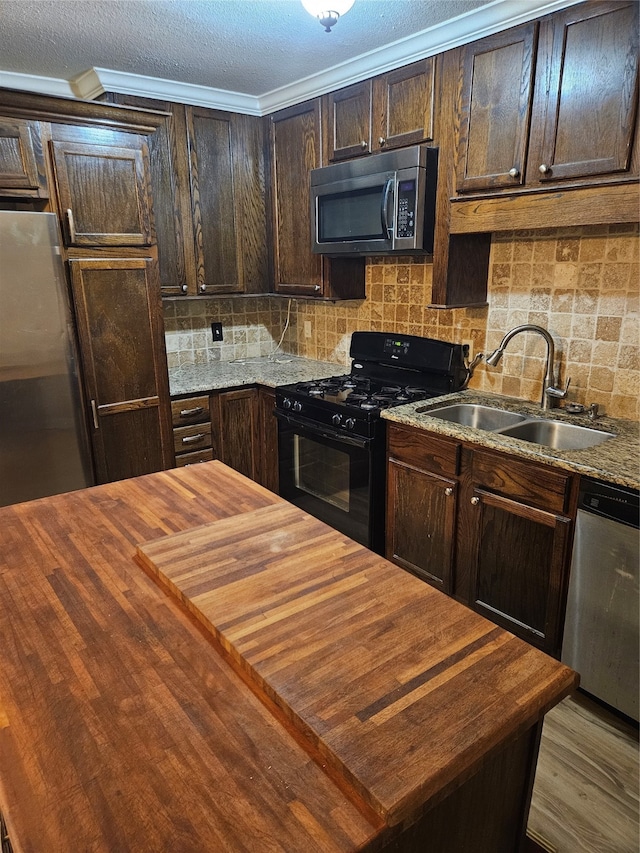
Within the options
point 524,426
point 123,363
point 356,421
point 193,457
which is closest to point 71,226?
point 123,363

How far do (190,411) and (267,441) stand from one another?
52cm

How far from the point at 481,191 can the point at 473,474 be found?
1.14 meters

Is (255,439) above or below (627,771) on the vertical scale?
above

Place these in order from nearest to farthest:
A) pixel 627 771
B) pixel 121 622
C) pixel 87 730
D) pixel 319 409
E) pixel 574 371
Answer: pixel 87 730 < pixel 121 622 < pixel 627 771 < pixel 574 371 < pixel 319 409

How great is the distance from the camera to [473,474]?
2.21m

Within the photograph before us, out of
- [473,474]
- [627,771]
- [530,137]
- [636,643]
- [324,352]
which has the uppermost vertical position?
[530,137]

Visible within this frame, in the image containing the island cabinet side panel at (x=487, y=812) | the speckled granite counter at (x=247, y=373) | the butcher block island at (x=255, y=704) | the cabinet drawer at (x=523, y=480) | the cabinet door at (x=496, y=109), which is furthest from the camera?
the speckled granite counter at (x=247, y=373)

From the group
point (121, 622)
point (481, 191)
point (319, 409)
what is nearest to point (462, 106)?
point (481, 191)

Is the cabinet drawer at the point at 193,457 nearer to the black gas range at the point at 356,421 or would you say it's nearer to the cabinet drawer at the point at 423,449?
the black gas range at the point at 356,421

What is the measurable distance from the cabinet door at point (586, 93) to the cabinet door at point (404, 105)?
0.52m

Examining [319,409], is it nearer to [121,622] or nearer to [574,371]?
[574,371]

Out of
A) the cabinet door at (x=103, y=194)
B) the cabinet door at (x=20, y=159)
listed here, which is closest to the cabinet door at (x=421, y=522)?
the cabinet door at (x=103, y=194)

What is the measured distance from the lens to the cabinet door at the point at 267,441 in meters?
3.28

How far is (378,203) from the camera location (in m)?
2.60
